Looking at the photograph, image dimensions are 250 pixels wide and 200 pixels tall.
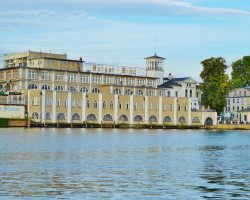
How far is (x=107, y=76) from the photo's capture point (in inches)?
6186

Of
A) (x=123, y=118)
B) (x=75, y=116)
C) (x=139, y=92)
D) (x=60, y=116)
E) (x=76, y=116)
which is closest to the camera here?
(x=60, y=116)

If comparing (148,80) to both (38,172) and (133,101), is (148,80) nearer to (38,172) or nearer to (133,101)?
(133,101)

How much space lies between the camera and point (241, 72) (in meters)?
196

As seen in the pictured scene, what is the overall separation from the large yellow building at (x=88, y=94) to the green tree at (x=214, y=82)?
4.71 meters

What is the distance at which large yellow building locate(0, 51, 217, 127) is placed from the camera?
446 feet

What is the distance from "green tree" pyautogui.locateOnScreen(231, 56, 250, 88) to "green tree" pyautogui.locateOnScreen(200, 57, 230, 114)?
103ft

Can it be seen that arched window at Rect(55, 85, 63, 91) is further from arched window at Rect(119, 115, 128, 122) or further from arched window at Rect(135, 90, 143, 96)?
arched window at Rect(135, 90, 143, 96)

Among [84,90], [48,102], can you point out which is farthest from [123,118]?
[48,102]

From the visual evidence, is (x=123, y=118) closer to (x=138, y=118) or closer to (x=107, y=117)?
(x=138, y=118)

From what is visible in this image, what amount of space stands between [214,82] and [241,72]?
39.9 meters

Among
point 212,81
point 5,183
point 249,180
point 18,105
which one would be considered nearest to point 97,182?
point 5,183

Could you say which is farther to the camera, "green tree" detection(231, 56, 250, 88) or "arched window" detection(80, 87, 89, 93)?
"green tree" detection(231, 56, 250, 88)

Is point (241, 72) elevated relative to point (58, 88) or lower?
elevated

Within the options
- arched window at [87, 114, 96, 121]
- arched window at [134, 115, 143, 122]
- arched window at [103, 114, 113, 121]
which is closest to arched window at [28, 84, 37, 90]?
arched window at [87, 114, 96, 121]
